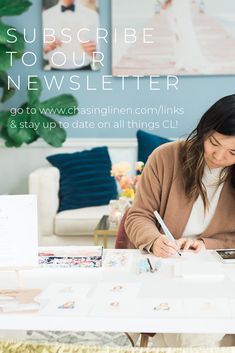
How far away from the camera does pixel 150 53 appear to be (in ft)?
15.2

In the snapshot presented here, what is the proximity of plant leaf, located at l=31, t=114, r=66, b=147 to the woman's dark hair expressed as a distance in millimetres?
2425

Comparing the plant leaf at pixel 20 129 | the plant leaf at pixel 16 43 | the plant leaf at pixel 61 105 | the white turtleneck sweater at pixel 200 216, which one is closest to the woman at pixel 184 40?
the plant leaf at pixel 61 105

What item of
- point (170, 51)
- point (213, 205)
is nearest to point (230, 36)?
point (170, 51)

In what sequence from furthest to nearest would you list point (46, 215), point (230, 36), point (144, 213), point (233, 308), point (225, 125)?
point (230, 36), point (46, 215), point (144, 213), point (225, 125), point (233, 308)

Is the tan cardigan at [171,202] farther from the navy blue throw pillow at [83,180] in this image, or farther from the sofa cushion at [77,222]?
the navy blue throw pillow at [83,180]

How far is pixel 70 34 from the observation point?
4691mm

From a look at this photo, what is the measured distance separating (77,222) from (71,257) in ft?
7.13

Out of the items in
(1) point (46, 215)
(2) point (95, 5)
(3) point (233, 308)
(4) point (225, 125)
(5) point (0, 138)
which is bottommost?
(1) point (46, 215)

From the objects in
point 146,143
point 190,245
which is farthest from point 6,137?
point 190,245

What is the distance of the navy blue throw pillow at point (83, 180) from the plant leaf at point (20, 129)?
0.79 feet

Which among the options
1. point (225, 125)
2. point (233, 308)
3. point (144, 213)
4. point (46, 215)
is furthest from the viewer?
point (46, 215)

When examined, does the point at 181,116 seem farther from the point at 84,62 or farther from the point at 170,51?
the point at 84,62

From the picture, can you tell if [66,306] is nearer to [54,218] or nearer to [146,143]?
[54,218]

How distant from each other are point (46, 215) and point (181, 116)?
147cm
